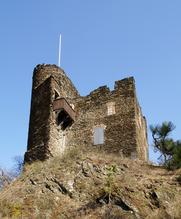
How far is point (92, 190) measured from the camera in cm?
1565

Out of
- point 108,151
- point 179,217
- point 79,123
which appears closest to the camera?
point 179,217

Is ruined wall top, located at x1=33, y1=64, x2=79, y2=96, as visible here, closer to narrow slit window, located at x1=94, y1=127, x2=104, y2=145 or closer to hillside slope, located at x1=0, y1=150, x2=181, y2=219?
narrow slit window, located at x1=94, y1=127, x2=104, y2=145

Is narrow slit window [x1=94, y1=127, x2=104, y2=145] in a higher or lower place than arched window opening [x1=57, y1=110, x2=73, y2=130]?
lower

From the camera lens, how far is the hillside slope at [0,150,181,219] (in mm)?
14109

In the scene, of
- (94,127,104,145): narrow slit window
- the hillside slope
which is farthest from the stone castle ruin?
the hillside slope

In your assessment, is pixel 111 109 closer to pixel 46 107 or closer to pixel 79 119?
pixel 79 119

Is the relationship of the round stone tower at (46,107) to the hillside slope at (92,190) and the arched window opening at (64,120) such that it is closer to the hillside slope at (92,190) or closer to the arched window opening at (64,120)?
the arched window opening at (64,120)

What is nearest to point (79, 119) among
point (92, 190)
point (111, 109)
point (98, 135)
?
point (98, 135)

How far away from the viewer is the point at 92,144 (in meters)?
20.9

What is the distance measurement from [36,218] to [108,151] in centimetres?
716

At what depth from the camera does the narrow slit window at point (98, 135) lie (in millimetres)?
20797

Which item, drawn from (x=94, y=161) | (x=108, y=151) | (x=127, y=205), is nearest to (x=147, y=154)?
(x=108, y=151)

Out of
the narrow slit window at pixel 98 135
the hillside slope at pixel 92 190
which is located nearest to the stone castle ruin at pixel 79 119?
the narrow slit window at pixel 98 135

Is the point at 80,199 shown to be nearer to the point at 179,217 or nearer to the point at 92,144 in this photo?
the point at 179,217
